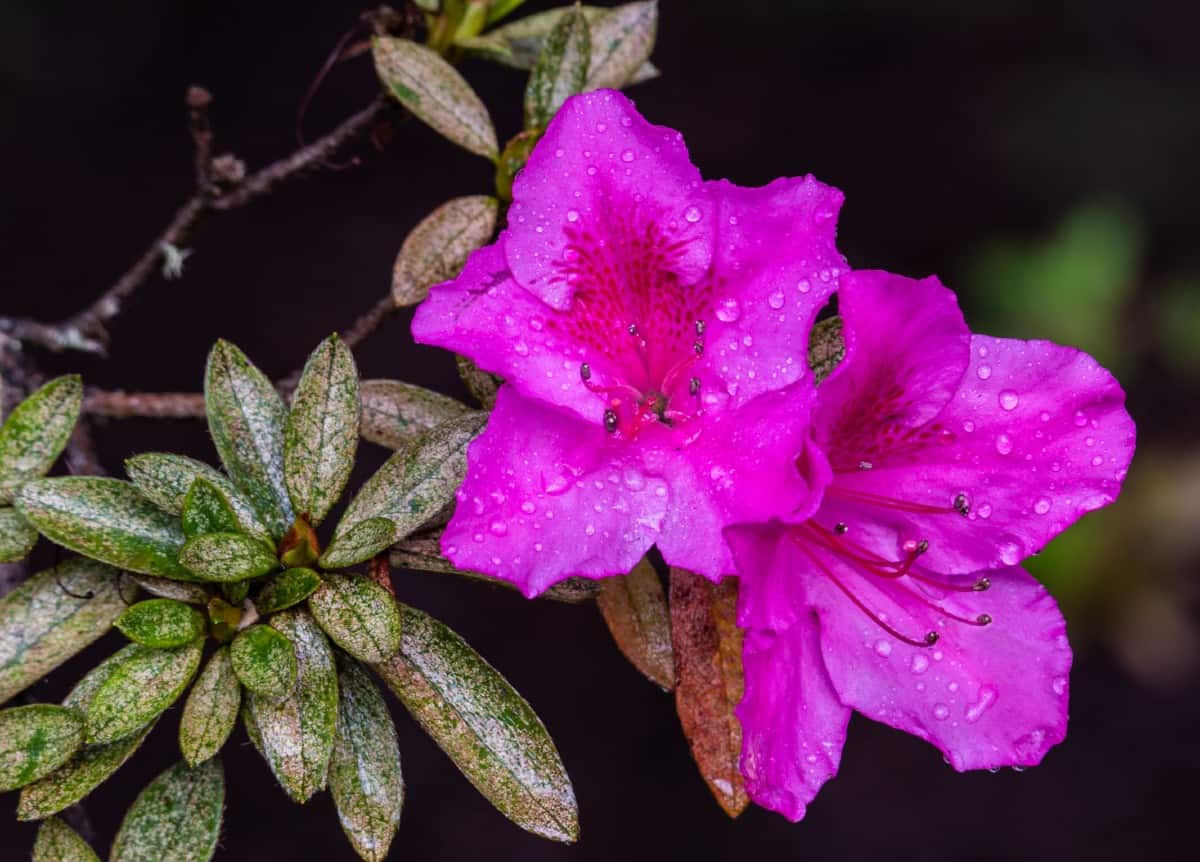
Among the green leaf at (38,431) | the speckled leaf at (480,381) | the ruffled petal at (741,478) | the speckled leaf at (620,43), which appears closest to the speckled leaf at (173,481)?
the green leaf at (38,431)

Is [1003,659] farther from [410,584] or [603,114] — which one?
[410,584]

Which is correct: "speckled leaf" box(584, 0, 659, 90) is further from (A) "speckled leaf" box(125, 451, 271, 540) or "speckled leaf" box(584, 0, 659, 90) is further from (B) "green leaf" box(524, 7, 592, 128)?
(A) "speckled leaf" box(125, 451, 271, 540)

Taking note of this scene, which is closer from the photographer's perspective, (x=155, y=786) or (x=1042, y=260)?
(x=155, y=786)

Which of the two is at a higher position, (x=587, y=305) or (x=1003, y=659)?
(x=587, y=305)

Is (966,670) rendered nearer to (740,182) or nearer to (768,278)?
(768,278)

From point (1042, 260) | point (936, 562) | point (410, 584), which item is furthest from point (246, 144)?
point (936, 562)

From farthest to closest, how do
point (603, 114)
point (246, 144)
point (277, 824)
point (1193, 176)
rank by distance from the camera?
1. point (1193, 176)
2. point (246, 144)
3. point (277, 824)
4. point (603, 114)
